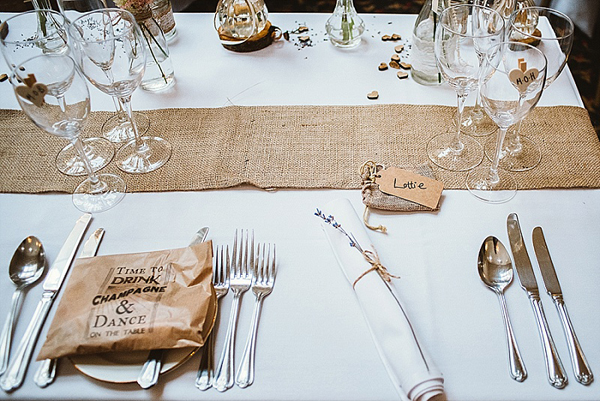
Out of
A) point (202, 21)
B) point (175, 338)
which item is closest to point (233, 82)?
point (202, 21)

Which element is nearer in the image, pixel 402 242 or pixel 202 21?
pixel 402 242

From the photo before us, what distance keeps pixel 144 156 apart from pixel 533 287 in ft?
2.69

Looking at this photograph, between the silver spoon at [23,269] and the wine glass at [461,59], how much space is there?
79cm

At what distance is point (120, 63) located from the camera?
1.17m

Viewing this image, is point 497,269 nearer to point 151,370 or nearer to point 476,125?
point 476,125

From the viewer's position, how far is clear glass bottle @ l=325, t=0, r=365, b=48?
142 cm

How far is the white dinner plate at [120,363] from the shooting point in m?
0.76

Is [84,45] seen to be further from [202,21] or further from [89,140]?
[202,21]

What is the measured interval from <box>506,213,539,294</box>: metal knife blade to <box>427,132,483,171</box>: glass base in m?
0.17

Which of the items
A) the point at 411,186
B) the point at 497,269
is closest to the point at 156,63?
the point at 411,186

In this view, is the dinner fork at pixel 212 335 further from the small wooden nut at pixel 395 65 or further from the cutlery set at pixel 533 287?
the small wooden nut at pixel 395 65

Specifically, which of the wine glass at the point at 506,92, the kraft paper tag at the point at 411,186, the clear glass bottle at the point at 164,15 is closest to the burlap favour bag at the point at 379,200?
Answer: the kraft paper tag at the point at 411,186

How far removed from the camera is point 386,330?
80 cm

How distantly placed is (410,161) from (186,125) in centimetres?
53
